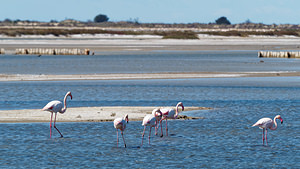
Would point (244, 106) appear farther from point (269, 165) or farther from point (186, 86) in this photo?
point (269, 165)

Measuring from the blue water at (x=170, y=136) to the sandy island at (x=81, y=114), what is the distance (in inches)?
38.0

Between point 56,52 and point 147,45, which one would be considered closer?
point 56,52

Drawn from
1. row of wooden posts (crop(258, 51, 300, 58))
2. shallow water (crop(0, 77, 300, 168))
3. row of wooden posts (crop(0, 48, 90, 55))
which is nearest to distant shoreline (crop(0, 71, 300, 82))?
shallow water (crop(0, 77, 300, 168))

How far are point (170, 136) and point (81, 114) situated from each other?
6.02m

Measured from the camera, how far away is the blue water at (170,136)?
58.9ft

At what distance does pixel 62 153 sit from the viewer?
1911 centimetres

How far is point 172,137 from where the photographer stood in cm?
2202

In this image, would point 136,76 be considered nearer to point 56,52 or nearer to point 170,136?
point 170,136

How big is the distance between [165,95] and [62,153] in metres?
16.9

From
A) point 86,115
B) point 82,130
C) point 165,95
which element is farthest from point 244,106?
point 82,130

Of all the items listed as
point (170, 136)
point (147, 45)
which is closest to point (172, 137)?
point (170, 136)

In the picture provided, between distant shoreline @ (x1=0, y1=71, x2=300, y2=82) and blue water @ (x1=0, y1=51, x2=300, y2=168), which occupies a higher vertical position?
distant shoreline @ (x1=0, y1=71, x2=300, y2=82)

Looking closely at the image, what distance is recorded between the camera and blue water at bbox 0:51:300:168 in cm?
1795

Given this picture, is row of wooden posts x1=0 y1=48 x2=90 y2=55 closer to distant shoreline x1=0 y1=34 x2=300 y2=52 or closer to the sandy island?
distant shoreline x1=0 y1=34 x2=300 y2=52
